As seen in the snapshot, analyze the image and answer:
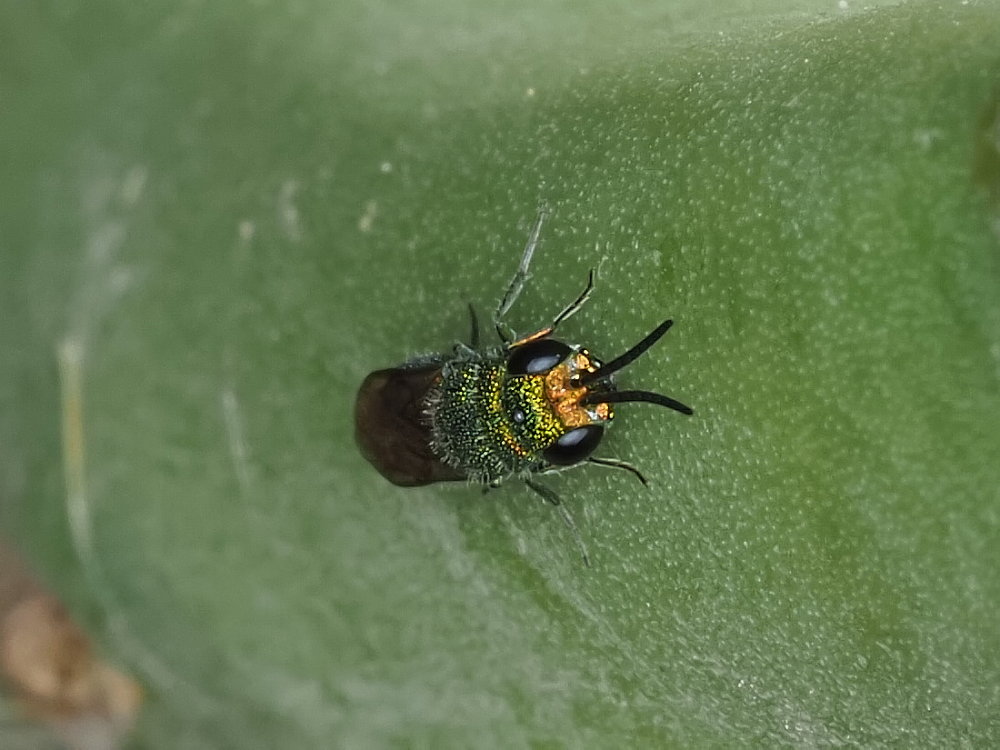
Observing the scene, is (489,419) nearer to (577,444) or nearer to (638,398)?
(577,444)

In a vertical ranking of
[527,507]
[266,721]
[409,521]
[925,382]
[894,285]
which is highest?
[894,285]

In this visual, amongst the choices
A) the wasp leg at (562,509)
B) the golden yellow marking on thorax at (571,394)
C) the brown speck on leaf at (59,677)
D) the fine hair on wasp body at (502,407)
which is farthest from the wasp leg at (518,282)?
the brown speck on leaf at (59,677)

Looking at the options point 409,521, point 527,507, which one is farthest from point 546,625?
point 409,521

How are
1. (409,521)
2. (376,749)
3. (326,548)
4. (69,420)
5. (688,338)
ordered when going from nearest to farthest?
(688,338), (409,521), (326,548), (376,749), (69,420)

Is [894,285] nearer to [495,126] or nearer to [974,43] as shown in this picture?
[974,43]

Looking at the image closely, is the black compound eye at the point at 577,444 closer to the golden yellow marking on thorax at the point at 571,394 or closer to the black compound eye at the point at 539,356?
the golden yellow marking on thorax at the point at 571,394

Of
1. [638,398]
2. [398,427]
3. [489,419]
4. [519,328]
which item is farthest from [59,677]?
[638,398]
